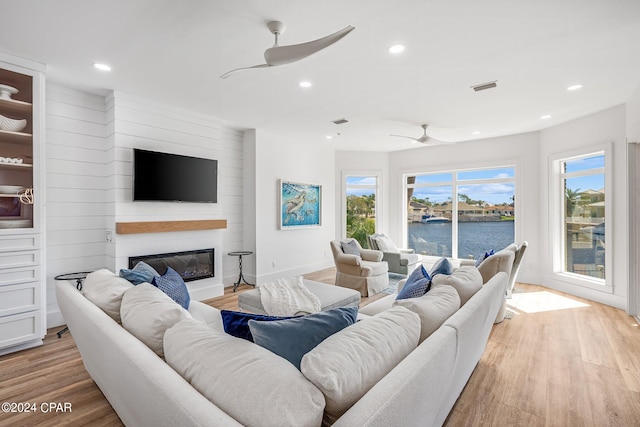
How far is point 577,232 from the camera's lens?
490 centimetres

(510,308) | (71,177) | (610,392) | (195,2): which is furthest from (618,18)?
(71,177)

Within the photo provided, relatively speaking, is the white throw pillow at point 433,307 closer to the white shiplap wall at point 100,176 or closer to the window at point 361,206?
the white shiplap wall at point 100,176

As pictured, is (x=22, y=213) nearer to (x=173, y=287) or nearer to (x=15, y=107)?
(x=15, y=107)

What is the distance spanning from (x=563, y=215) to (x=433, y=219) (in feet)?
7.78

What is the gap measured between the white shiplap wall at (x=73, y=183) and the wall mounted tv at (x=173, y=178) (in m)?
0.51

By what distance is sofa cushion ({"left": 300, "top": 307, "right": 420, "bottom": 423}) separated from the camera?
94 centimetres

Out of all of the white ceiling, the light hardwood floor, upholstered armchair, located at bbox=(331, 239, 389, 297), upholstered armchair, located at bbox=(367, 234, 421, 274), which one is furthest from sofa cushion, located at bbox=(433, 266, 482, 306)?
upholstered armchair, located at bbox=(367, 234, 421, 274)

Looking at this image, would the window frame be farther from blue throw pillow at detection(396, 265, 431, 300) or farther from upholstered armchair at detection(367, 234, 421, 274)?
blue throw pillow at detection(396, 265, 431, 300)

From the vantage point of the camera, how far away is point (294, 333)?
121 cm

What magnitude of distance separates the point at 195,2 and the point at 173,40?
0.57m

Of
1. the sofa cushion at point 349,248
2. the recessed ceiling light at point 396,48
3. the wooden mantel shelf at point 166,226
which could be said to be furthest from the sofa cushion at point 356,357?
the sofa cushion at point 349,248

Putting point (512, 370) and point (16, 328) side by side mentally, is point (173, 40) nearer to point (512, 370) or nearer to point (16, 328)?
point (16, 328)

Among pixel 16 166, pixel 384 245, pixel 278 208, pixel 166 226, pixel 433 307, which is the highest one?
pixel 16 166

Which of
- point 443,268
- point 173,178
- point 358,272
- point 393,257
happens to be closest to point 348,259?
point 358,272
